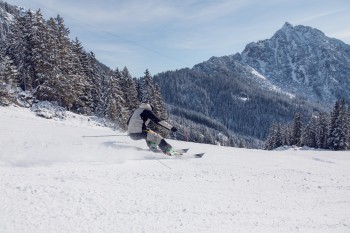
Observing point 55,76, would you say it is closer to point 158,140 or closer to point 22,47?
point 22,47

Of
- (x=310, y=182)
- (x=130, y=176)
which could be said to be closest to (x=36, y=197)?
(x=130, y=176)

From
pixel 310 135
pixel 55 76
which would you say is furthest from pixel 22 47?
pixel 310 135

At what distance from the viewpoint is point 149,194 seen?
26.6 feet

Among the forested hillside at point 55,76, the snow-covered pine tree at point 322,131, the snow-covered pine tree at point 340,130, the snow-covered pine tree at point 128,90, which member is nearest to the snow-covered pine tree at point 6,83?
the forested hillside at point 55,76

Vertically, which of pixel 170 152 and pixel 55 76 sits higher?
pixel 55 76

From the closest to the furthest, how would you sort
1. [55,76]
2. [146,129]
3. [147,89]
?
[146,129], [55,76], [147,89]

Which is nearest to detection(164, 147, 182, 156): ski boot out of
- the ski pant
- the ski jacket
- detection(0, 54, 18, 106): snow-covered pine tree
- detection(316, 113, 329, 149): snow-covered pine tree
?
the ski pant

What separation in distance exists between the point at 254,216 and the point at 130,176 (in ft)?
12.3

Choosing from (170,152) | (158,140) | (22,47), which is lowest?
(170,152)

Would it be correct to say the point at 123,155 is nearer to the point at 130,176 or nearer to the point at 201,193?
the point at 130,176

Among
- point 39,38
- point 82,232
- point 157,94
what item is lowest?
point 82,232

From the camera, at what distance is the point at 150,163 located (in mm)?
11633

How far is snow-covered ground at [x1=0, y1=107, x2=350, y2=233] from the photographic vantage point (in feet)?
21.0

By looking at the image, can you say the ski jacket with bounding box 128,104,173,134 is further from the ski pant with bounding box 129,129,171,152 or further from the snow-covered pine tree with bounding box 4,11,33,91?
the snow-covered pine tree with bounding box 4,11,33,91
